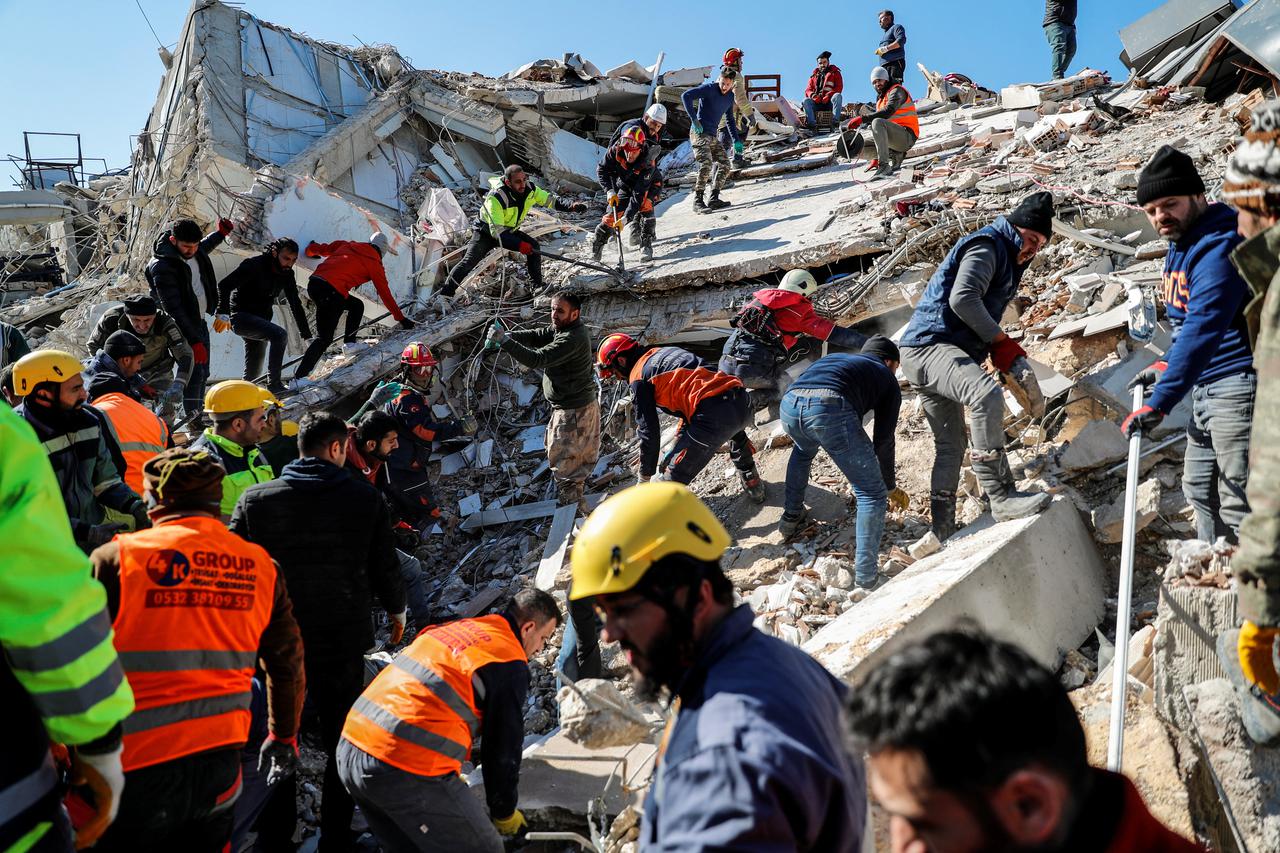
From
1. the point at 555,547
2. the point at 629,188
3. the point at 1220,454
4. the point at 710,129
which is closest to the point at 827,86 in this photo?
the point at 710,129

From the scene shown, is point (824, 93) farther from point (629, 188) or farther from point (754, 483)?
point (754, 483)

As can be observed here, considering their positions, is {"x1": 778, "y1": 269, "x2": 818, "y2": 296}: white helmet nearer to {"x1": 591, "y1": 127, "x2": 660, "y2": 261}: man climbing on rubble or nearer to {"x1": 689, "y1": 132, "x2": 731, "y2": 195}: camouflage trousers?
{"x1": 591, "y1": 127, "x2": 660, "y2": 261}: man climbing on rubble

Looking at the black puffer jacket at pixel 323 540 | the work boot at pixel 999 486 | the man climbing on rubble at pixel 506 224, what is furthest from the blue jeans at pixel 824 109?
the black puffer jacket at pixel 323 540

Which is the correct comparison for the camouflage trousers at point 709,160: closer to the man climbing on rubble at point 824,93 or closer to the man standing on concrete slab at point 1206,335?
the man climbing on rubble at point 824,93

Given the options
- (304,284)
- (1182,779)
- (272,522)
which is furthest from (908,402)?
(304,284)

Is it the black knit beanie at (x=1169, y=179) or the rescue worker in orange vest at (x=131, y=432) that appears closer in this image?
the black knit beanie at (x=1169, y=179)

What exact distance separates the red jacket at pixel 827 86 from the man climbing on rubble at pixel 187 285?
33.4ft

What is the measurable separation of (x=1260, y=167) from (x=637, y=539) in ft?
5.87

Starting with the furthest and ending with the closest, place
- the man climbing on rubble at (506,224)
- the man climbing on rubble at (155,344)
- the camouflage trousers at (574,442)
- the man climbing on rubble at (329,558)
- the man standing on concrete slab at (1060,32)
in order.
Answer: the man standing on concrete slab at (1060,32) → the man climbing on rubble at (506,224) → the camouflage trousers at (574,442) → the man climbing on rubble at (155,344) → the man climbing on rubble at (329,558)

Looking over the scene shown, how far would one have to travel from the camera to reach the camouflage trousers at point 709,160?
1069 centimetres

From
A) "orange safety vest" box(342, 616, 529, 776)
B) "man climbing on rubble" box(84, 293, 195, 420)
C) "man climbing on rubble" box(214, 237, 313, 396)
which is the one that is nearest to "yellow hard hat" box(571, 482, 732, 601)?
"orange safety vest" box(342, 616, 529, 776)

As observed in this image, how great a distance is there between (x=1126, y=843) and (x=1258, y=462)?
1187 millimetres

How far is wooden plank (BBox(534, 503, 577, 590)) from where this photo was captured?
19.9 feet

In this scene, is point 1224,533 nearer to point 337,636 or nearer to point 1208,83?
point 337,636
